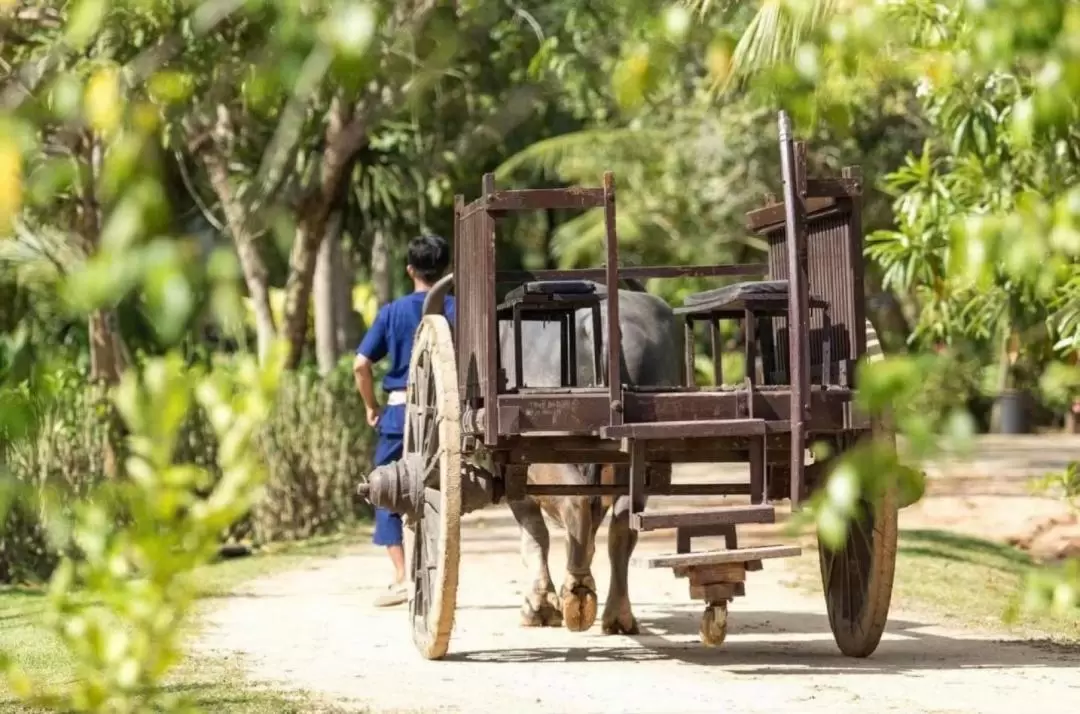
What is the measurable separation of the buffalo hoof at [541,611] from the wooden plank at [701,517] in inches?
85.6

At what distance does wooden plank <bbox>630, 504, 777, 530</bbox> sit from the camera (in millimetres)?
6938

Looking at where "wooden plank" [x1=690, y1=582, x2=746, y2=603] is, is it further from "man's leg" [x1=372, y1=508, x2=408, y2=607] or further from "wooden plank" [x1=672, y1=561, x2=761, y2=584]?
"man's leg" [x1=372, y1=508, x2=408, y2=607]

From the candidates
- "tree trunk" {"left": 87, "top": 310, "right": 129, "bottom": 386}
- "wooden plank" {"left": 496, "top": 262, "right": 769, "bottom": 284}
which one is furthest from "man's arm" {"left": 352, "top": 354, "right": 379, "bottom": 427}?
"tree trunk" {"left": 87, "top": 310, "right": 129, "bottom": 386}

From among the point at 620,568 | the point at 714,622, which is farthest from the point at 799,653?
the point at 714,622

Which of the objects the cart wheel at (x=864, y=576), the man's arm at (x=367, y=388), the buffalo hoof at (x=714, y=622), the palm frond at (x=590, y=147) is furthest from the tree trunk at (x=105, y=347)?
the palm frond at (x=590, y=147)

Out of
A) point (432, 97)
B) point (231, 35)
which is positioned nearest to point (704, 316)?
point (231, 35)

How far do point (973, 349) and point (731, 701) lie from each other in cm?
2106

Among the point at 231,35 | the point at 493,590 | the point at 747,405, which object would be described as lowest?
the point at 493,590

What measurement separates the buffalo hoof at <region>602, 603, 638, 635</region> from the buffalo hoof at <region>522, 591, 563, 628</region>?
1.41 ft

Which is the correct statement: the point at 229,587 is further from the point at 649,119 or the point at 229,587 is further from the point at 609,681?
the point at 649,119

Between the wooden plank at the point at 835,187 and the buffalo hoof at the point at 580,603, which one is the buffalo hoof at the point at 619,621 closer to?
the buffalo hoof at the point at 580,603

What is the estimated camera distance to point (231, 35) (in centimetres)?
1309

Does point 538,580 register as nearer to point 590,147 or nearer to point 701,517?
point 701,517

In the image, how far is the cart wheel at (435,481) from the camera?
7312 mm
